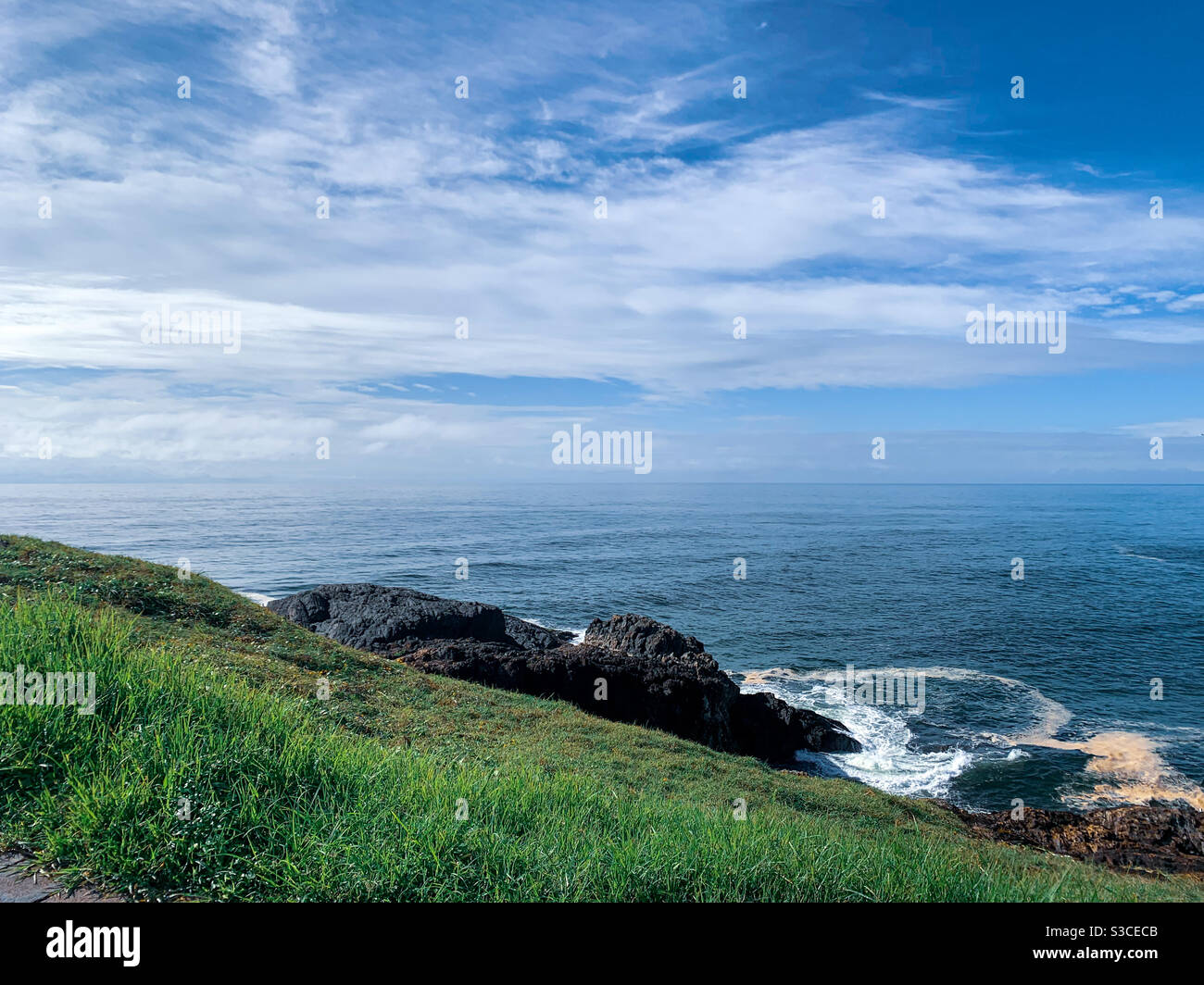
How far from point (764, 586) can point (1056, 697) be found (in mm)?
23543

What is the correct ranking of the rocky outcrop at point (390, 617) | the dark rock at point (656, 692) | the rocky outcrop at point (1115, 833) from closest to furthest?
the rocky outcrop at point (1115, 833) < the dark rock at point (656, 692) < the rocky outcrop at point (390, 617)

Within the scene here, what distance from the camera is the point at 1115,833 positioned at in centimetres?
1772

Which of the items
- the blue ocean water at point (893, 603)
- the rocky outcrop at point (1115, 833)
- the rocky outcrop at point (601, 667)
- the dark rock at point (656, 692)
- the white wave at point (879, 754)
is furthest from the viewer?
the blue ocean water at point (893, 603)

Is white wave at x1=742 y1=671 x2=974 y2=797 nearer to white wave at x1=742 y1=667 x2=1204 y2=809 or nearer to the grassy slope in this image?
white wave at x1=742 y1=667 x2=1204 y2=809

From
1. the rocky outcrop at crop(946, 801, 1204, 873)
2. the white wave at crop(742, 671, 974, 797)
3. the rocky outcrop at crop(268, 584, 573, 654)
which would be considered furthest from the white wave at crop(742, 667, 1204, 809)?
the rocky outcrop at crop(268, 584, 573, 654)

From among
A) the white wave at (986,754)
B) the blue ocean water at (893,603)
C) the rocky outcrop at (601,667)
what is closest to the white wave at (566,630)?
the blue ocean water at (893,603)

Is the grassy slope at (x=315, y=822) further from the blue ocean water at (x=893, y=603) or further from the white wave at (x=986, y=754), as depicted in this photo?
the blue ocean water at (x=893, y=603)

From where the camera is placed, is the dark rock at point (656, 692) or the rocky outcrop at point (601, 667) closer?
the dark rock at point (656, 692)

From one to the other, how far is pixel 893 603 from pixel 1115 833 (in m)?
29.4

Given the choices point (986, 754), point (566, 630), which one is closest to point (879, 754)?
point (986, 754)

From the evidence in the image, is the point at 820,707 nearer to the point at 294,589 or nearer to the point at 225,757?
the point at 225,757

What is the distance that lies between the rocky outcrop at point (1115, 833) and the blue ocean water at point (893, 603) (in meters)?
1.94

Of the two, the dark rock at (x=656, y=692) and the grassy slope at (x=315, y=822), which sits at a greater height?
the grassy slope at (x=315, y=822)

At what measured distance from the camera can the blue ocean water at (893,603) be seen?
23844 millimetres
